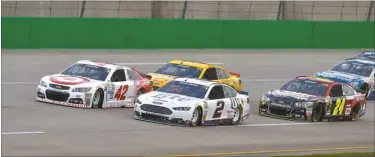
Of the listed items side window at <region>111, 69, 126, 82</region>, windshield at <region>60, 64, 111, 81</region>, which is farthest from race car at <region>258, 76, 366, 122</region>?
windshield at <region>60, 64, 111, 81</region>

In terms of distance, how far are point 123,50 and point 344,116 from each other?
17.6 metres

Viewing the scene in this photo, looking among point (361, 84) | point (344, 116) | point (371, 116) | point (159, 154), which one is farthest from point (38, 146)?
point (361, 84)

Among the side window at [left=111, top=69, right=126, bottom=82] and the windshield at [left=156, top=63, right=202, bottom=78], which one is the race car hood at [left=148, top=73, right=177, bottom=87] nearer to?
the windshield at [left=156, top=63, right=202, bottom=78]

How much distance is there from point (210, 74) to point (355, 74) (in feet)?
21.3

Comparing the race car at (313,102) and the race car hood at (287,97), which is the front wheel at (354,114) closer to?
the race car at (313,102)

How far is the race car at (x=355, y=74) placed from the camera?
32625mm

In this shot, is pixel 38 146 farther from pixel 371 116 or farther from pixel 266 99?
pixel 371 116

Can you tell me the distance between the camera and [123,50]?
43125 millimetres

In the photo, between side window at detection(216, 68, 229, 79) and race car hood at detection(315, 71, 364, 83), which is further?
race car hood at detection(315, 71, 364, 83)

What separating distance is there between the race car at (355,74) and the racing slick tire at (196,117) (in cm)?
1032

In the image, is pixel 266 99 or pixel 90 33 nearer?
pixel 266 99

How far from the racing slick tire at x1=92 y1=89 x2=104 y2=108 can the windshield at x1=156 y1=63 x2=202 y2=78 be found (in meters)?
3.61

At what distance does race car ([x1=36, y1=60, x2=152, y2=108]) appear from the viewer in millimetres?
24688

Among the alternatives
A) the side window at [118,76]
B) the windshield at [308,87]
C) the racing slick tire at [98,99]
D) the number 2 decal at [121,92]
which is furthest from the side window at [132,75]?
the windshield at [308,87]
